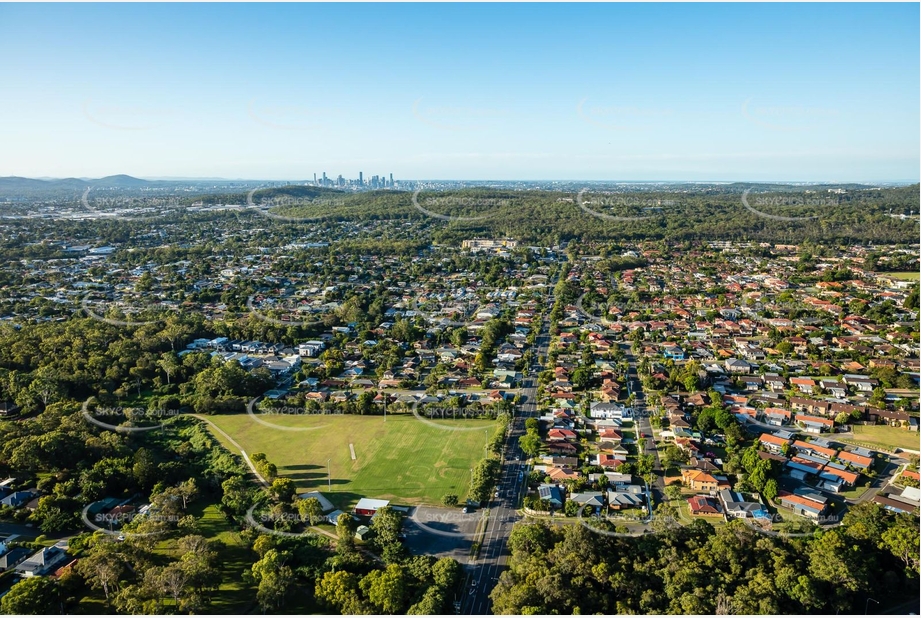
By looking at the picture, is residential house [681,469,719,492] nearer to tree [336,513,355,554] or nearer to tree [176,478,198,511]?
tree [336,513,355,554]

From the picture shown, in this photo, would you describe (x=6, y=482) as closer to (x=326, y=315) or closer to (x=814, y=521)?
(x=326, y=315)

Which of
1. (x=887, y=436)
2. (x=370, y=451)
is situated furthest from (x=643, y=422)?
(x=370, y=451)

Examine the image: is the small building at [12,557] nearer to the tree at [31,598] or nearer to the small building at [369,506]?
the tree at [31,598]

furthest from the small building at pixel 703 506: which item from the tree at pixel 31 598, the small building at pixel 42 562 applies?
the small building at pixel 42 562

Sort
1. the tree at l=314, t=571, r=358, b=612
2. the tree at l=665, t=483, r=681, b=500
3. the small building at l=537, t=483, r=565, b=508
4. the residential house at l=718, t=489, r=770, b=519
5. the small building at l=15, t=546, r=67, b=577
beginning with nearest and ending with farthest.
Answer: the tree at l=314, t=571, r=358, b=612 < the small building at l=15, t=546, r=67, b=577 < the residential house at l=718, t=489, r=770, b=519 < the small building at l=537, t=483, r=565, b=508 < the tree at l=665, t=483, r=681, b=500

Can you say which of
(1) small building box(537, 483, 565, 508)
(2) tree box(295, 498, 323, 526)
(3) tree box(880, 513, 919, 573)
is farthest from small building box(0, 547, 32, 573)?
(3) tree box(880, 513, 919, 573)

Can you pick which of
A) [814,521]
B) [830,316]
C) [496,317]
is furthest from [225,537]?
[830,316]
